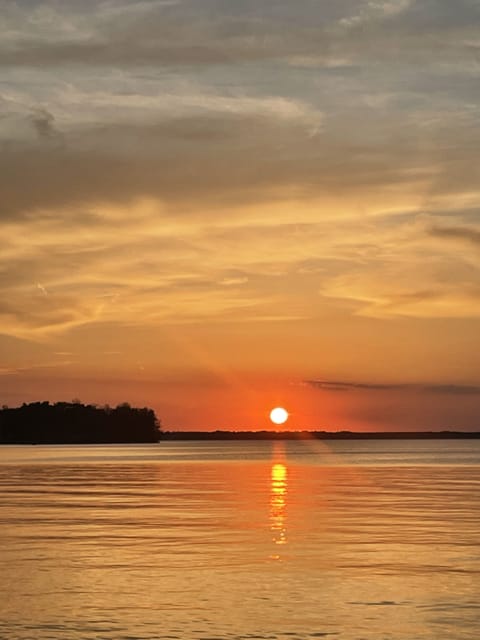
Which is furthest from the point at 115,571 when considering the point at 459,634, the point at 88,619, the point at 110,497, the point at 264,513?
the point at 110,497

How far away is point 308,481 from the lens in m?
92.4

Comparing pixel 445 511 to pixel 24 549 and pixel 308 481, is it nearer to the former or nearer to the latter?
pixel 24 549

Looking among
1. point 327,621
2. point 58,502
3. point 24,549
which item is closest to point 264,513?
point 58,502

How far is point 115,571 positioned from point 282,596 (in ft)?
19.5

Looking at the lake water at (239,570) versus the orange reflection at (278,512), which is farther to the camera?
the orange reflection at (278,512)

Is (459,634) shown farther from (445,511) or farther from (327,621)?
(445,511)

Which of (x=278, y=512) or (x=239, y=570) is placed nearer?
(x=239, y=570)

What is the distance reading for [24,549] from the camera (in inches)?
1490

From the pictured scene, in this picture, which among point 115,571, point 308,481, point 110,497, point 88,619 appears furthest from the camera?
point 308,481

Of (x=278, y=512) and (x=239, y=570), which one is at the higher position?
(x=278, y=512)

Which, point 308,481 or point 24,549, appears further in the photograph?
point 308,481

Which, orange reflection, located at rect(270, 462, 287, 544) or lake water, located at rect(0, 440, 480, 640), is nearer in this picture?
lake water, located at rect(0, 440, 480, 640)

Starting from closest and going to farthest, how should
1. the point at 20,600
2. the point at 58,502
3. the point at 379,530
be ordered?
the point at 20,600 → the point at 379,530 → the point at 58,502

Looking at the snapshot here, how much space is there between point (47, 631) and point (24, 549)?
46.5 ft
